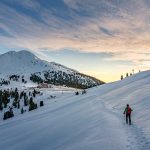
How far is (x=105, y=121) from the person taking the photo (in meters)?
32.5

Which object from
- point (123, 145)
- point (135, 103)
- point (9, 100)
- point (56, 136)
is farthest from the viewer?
point (9, 100)

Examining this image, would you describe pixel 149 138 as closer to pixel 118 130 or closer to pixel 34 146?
pixel 118 130

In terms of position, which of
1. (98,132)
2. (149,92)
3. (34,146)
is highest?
(149,92)

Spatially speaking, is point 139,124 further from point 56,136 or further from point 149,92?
point 149,92

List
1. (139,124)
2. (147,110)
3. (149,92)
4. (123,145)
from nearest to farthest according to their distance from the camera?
(123,145)
(139,124)
(147,110)
(149,92)

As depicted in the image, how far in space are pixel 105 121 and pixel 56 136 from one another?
6.08 m

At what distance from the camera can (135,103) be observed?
42438mm

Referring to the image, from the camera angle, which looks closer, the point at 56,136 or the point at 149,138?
the point at 149,138

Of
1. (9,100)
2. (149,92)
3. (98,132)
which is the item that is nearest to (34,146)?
(98,132)

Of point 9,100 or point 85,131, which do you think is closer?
point 85,131

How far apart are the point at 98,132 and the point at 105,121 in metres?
→ 5.26

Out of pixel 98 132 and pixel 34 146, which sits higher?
pixel 98 132

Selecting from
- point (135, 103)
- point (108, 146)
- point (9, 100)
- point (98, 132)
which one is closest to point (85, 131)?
point (98, 132)

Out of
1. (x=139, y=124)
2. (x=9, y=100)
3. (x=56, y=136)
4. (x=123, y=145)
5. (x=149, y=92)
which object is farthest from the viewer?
(x=9, y=100)
